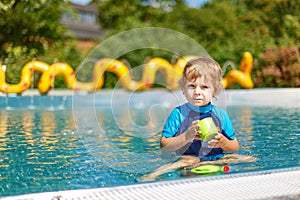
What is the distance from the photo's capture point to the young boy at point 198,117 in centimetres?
402

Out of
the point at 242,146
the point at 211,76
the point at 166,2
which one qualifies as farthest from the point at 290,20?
the point at 211,76

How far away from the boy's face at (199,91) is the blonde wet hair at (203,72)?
A: 3cm

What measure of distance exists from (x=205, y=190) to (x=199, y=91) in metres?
1.18

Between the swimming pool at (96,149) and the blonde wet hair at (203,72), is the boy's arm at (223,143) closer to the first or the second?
the swimming pool at (96,149)

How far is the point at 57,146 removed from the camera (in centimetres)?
588

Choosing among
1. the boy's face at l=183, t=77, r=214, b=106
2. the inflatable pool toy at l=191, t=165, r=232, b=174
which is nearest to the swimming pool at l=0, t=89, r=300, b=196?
the inflatable pool toy at l=191, t=165, r=232, b=174

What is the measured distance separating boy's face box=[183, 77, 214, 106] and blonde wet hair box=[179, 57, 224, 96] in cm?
3

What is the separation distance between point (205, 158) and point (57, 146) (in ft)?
7.61

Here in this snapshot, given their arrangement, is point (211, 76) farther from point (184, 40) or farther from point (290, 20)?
point (290, 20)

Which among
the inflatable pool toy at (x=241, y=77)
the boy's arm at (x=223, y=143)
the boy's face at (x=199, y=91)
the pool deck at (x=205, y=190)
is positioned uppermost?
the inflatable pool toy at (x=241, y=77)

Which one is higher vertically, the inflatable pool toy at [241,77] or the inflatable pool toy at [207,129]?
the inflatable pool toy at [241,77]

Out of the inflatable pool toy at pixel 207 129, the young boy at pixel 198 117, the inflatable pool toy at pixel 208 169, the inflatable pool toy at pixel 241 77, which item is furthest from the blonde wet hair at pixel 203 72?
the inflatable pool toy at pixel 241 77

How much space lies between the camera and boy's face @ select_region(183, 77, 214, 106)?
4.02 m

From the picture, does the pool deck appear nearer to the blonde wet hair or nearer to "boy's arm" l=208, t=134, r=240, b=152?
"boy's arm" l=208, t=134, r=240, b=152
